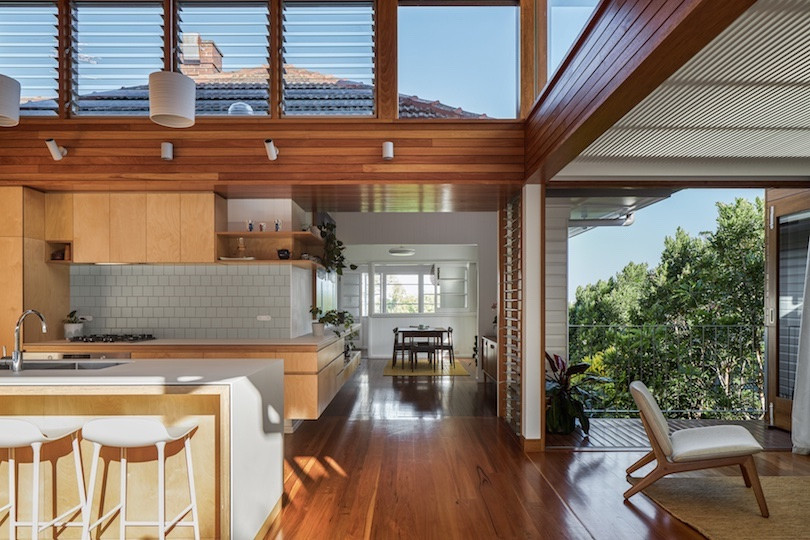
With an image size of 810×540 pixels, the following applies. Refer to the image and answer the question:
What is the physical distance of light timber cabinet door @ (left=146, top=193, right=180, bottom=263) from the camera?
207 inches

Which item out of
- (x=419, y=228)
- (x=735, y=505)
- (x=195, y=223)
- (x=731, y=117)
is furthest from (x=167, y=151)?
(x=419, y=228)

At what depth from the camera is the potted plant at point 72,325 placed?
5.48 m

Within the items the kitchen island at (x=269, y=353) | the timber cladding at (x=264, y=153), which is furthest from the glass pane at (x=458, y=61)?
the kitchen island at (x=269, y=353)

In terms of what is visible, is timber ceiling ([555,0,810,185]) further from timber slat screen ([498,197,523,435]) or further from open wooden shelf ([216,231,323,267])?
open wooden shelf ([216,231,323,267])

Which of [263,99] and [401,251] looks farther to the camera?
[401,251]

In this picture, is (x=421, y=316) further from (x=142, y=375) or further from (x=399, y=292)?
(x=142, y=375)

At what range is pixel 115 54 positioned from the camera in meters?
5.21

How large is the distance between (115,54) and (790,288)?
282 inches

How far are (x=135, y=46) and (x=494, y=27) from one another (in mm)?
3445

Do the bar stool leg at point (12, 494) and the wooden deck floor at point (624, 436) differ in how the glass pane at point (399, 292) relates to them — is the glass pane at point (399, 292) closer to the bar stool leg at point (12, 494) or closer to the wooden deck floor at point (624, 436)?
the wooden deck floor at point (624, 436)

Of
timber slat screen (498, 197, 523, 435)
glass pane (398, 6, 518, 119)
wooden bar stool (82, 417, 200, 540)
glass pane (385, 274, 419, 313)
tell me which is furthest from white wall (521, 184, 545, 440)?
glass pane (385, 274, 419, 313)

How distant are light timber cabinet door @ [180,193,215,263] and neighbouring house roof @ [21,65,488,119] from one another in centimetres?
83

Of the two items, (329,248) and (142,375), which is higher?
(329,248)

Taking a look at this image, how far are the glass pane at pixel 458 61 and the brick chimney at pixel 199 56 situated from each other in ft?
5.87
